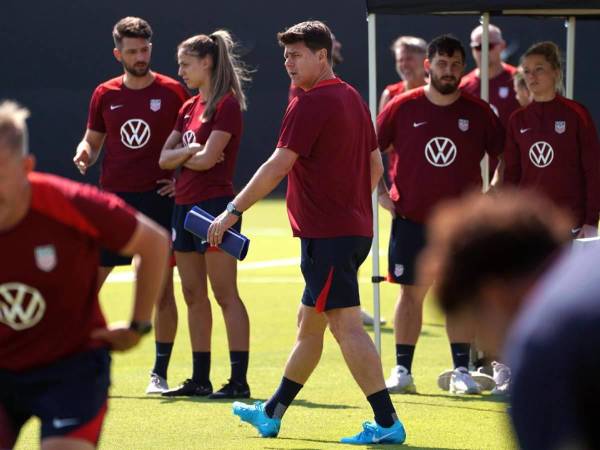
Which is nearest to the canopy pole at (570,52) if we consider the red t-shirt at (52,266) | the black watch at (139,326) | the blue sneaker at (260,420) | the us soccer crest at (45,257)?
the blue sneaker at (260,420)

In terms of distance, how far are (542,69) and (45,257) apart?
463cm

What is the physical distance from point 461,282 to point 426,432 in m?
4.44

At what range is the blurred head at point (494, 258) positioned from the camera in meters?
2.20

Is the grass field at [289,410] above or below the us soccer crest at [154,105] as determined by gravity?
below

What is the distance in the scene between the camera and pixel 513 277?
219 centimetres

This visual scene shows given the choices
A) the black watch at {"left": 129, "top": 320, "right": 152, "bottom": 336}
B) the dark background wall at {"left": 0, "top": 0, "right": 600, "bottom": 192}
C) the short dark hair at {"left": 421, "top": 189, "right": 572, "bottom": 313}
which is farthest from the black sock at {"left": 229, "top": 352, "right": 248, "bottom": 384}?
the dark background wall at {"left": 0, "top": 0, "right": 600, "bottom": 192}

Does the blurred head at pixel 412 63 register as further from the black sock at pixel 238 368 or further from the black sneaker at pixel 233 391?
the black sneaker at pixel 233 391

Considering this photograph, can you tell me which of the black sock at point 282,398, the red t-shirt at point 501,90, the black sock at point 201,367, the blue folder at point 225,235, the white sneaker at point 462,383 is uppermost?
the red t-shirt at point 501,90

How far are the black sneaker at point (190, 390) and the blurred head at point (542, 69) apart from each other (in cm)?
272

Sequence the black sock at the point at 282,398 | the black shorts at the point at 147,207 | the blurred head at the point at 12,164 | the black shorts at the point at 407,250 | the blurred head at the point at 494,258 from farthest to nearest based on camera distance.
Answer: the black shorts at the point at 147,207 → the black shorts at the point at 407,250 → the black sock at the point at 282,398 → the blurred head at the point at 12,164 → the blurred head at the point at 494,258

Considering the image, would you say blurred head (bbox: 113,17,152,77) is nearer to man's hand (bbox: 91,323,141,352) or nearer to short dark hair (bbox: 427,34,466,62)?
short dark hair (bbox: 427,34,466,62)

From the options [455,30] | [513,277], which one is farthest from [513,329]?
[455,30]

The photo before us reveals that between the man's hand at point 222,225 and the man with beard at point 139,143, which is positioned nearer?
the man's hand at point 222,225

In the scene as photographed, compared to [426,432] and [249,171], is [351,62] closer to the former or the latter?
[249,171]
